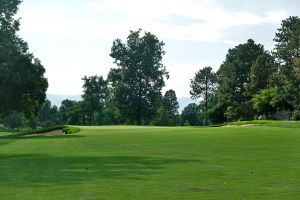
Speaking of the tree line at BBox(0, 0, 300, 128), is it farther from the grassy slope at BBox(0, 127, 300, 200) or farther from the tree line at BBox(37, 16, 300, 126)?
the grassy slope at BBox(0, 127, 300, 200)

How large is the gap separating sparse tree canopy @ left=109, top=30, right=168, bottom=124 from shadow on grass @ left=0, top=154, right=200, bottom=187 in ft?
301

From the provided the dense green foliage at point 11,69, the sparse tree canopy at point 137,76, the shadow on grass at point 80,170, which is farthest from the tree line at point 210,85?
the shadow on grass at point 80,170

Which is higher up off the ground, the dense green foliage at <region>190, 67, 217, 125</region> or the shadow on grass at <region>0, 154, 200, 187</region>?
the dense green foliage at <region>190, 67, 217, 125</region>

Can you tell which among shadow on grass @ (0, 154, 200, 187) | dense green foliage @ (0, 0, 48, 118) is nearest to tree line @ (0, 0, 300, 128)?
dense green foliage @ (0, 0, 48, 118)

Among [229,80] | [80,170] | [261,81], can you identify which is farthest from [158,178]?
[229,80]

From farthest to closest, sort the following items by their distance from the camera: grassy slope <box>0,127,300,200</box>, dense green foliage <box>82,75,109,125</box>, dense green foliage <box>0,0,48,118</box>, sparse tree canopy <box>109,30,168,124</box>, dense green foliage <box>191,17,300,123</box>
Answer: dense green foliage <box>82,75,109,125</box> → sparse tree canopy <box>109,30,168,124</box> → dense green foliage <box>191,17,300,123</box> → dense green foliage <box>0,0,48,118</box> → grassy slope <box>0,127,300,200</box>

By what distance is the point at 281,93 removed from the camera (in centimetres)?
9406

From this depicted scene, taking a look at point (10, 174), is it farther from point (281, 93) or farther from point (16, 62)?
point (281, 93)

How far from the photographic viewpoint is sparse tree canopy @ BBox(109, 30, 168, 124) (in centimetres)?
11312

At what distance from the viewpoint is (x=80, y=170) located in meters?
16.7

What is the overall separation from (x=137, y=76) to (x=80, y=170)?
9883cm

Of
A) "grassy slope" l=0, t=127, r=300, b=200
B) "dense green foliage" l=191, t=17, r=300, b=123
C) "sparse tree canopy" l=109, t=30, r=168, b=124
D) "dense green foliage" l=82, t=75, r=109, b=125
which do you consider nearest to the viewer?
"grassy slope" l=0, t=127, r=300, b=200

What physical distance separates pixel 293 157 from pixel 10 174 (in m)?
10.5

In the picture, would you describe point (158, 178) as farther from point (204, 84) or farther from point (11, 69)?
point (204, 84)
